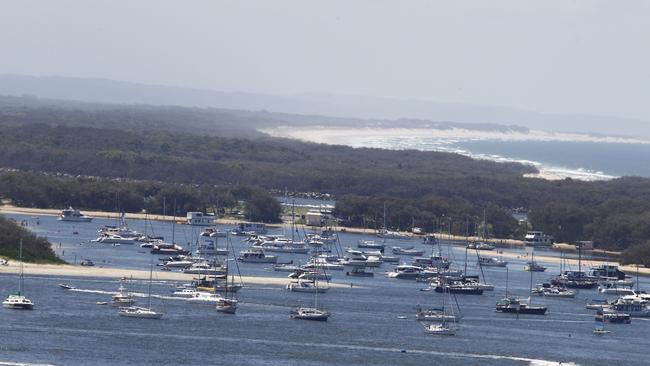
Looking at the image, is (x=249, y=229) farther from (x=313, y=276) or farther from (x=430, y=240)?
(x=313, y=276)

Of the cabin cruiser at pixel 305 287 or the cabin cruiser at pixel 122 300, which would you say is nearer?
the cabin cruiser at pixel 122 300

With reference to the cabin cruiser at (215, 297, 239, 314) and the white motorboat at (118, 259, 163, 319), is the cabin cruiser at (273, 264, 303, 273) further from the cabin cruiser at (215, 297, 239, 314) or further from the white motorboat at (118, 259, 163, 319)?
the white motorboat at (118, 259, 163, 319)

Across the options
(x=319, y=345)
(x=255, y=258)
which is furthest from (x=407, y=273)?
(x=319, y=345)

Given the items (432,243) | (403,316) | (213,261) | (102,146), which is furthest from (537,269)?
(102,146)

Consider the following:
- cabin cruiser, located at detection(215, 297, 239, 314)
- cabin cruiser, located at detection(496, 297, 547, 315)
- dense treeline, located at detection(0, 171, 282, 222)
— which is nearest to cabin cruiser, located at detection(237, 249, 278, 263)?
cabin cruiser, located at detection(496, 297, 547, 315)

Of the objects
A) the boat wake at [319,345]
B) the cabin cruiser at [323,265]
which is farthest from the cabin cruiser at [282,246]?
the boat wake at [319,345]

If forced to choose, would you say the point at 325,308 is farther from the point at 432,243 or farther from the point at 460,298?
the point at 432,243

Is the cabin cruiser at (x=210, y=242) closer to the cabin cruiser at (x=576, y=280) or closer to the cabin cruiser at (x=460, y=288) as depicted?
the cabin cruiser at (x=460, y=288)
